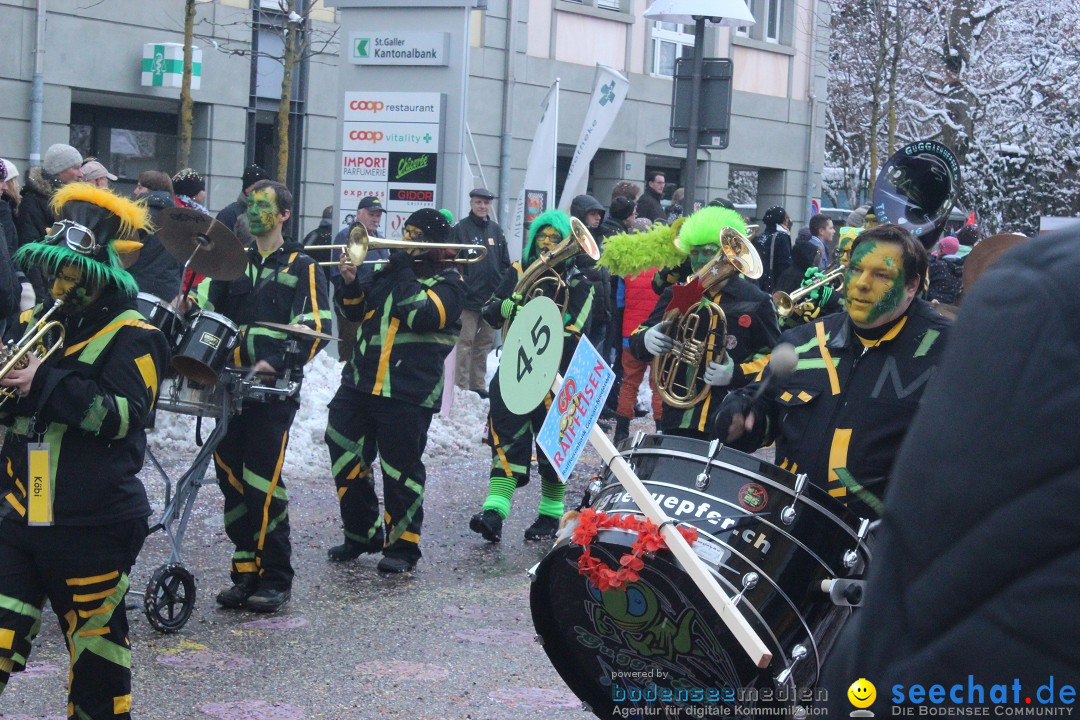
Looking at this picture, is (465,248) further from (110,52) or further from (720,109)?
(110,52)

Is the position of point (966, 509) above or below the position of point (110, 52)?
below

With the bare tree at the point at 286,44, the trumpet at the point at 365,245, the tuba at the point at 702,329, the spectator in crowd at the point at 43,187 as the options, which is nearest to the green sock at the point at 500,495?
the trumpet at the point at 365,245

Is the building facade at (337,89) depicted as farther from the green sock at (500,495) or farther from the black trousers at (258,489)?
the black trousers at (258,489)

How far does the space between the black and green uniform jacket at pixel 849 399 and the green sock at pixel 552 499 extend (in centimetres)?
388

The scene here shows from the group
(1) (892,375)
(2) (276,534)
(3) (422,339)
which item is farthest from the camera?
(3) (422,339)

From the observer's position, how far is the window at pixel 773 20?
26.2 metres

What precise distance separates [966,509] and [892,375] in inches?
109

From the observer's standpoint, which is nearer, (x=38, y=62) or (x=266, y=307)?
(x=266, y=307)

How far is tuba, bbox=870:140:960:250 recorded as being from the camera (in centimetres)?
690

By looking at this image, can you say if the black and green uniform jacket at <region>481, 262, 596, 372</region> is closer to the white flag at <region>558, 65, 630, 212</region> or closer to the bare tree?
the white flag at <region>558, 65, 630, 212</region>

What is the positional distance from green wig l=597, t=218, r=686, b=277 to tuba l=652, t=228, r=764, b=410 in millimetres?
456

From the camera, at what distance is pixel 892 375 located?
405cm

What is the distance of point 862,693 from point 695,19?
10209mm

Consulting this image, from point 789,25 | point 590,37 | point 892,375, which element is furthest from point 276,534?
point 789,25
